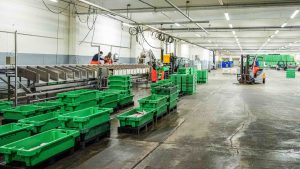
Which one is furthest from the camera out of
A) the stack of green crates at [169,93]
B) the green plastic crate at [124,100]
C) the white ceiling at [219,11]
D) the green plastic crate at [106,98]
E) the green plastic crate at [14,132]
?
the white ceiling at [219,11]

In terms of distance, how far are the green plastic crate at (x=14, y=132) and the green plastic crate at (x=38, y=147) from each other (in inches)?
21.2

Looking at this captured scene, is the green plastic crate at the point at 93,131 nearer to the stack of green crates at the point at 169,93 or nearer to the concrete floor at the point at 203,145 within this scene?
the concrete floor at the point at 203,145

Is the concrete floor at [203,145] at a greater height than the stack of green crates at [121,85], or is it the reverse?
the stack of green crates at [121,85]

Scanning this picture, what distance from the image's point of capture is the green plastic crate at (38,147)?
3.78 m

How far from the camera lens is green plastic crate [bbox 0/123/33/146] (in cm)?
456

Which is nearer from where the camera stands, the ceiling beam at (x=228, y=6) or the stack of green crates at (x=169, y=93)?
the stack of green crates at (x=169, y=93)

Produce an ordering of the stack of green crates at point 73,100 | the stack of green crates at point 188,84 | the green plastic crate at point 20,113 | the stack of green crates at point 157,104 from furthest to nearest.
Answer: the stack of green crates at point 188,84 < the stack of green crates at point 157,104 < the stack of green crates at point 73,100 < the green plastic crate at point 20,113

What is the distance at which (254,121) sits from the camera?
7.50 meters

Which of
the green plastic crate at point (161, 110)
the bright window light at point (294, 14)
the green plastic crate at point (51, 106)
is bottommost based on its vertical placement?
the green plastic crate at point (161, 110)

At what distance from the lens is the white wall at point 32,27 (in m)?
10.1

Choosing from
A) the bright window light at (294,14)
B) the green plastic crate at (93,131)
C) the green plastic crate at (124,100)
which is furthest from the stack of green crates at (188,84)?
the green plastic crate at (93,131)

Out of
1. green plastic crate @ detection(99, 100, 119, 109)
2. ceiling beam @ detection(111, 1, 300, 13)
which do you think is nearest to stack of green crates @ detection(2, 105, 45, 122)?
green plastic crate @ detection(99, 100, 119, 109)

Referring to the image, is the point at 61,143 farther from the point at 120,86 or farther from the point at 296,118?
the point at 296,118

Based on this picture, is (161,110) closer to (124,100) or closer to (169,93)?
(169,93)
